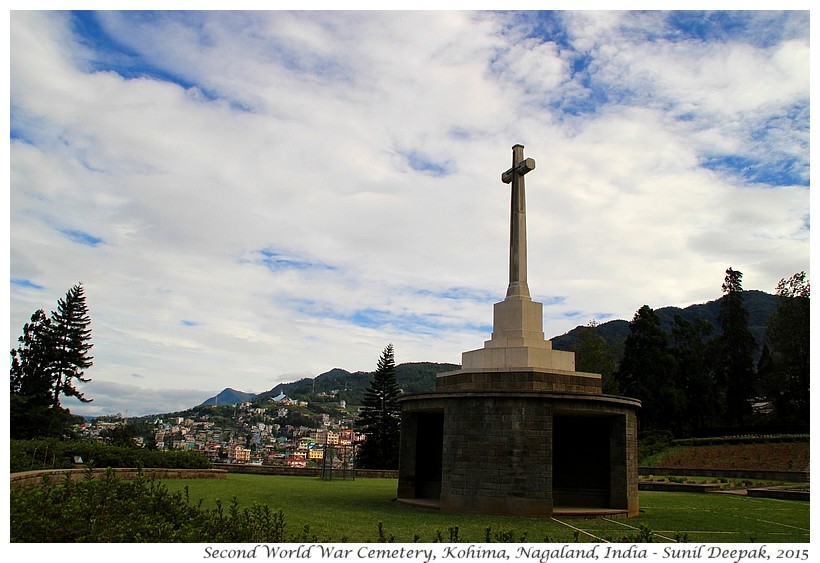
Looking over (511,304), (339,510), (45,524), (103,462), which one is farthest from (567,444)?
(103,462)

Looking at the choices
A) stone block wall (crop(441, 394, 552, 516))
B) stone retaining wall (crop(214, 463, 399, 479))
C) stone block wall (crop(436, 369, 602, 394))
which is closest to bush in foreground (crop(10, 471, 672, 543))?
stone block wall (crop(441, 394, 552, 516))

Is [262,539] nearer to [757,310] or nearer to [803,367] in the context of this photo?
[803,367]

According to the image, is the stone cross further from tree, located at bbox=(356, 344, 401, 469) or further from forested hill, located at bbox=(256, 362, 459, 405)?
forested hill, located at bbox=(256, 362, 459, 405)

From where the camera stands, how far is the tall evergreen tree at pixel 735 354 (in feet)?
162

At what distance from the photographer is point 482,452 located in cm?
1194

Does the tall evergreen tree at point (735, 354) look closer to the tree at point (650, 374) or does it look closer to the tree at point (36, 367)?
the tree at point (650, 374)

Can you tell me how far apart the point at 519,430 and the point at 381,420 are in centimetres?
3104

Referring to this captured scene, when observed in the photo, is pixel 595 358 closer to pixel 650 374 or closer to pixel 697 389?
pixel 650 374

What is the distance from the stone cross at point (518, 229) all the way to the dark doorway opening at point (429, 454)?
3449mm

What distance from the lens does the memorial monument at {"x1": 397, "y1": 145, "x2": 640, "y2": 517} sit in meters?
11.7

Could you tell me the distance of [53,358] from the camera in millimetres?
34781

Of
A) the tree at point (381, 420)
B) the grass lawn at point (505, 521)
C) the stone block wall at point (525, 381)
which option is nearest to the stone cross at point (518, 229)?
the stone block wall at point (525, 381)

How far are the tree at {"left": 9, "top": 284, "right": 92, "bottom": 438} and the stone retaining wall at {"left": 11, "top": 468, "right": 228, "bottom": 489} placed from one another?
1709 centimetres
